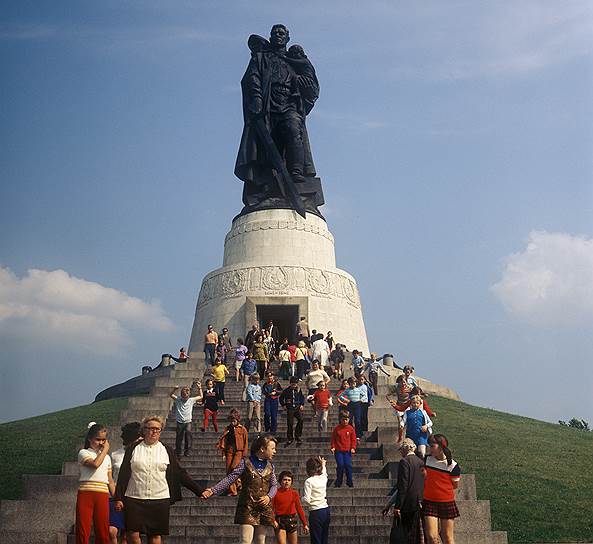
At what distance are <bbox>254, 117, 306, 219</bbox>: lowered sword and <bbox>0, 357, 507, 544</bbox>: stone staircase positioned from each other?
57.8 ft

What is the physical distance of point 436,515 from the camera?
8.39m

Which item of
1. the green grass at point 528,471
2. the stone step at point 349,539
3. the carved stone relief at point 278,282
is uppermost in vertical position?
the carved stone relief at point 278,282

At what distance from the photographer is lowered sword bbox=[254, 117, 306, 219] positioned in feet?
105

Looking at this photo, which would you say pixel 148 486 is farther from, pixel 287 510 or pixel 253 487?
pixel 287 510

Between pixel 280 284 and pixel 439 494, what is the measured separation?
836 inches

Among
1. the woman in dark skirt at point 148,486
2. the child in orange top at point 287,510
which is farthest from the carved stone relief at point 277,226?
the woman in dark skirt at point 148,486

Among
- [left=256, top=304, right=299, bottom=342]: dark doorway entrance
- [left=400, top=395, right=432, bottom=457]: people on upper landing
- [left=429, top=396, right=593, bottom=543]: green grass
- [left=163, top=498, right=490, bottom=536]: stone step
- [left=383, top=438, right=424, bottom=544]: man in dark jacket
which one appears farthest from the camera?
[left=256, top=304, right=299, bottom=342]: dark doorway entrance

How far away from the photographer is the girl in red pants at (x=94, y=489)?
291 inches

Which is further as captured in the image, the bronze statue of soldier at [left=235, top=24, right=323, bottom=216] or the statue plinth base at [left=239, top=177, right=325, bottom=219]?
the bronze statue of soldier at [left=235, top=24, right=323, bottom=216]

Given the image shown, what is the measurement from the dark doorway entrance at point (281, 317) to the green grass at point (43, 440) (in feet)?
21.5

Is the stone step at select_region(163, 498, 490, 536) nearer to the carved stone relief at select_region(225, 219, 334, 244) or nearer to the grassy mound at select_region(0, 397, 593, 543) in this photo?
the grassy mound at select_region(0, 397, 593, 543)

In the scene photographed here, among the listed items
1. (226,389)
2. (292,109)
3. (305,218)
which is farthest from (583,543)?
(292,109)

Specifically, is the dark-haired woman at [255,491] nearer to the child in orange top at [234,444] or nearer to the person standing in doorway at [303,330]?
the child in orange top at [234,444]

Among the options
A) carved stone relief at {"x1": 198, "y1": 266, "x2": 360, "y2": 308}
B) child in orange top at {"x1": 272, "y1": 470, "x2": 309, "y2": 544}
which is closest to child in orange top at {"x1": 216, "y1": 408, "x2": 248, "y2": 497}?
child in orange top at {"x1": 272, "y1": 470, "x2": 309, "y2": 544}
